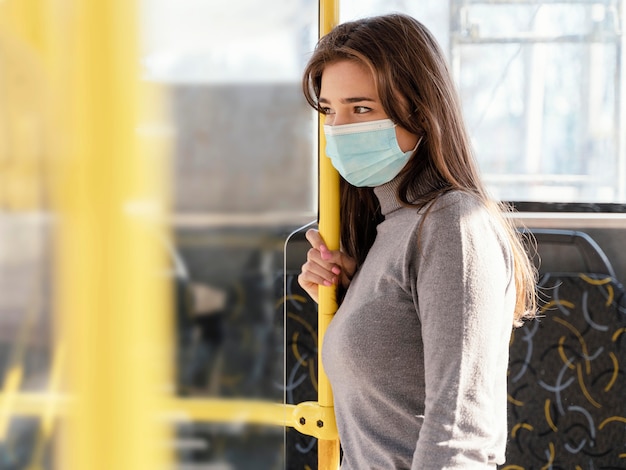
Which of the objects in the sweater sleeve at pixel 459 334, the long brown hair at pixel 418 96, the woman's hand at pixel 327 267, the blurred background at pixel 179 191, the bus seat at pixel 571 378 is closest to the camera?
the blurred background at pixel 179 191

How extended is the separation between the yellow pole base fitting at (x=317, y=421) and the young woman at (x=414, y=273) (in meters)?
0.23

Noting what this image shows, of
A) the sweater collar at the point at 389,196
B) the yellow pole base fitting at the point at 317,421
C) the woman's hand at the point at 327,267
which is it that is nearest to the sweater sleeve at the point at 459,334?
the sweater collar at the point at 389,196

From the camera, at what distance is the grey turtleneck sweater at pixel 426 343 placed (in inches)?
37.6

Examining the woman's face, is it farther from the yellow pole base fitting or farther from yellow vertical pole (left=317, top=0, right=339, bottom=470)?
the yellow pole base fitting

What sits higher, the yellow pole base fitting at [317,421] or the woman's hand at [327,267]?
the woman's hand at [327,267]

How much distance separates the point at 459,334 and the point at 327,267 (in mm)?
430

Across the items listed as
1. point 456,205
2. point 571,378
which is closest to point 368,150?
point 456,205

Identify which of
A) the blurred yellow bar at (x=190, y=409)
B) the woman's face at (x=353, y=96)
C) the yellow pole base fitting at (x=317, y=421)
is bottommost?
the yellow pole base fitting at (x=317, y=421)

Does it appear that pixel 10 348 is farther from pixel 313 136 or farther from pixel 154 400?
pixel 313 136

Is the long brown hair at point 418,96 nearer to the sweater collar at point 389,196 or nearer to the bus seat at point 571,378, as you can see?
the sweater collar at point 389,196

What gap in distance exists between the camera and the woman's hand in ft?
4.43

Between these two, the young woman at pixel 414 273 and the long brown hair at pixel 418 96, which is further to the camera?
the long brown hair at pixel 418 96

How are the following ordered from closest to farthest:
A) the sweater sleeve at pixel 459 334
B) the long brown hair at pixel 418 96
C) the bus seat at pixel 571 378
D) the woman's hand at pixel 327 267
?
the sweater sleeve at pixel 459 334
the long brown hair at pixel 418 96
the woman's hand at pixel 327 267
the bus seat at pixel 571 378

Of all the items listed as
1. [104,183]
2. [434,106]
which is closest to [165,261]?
[104,183]
